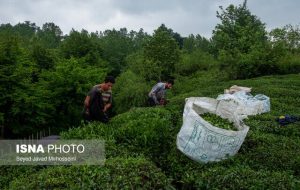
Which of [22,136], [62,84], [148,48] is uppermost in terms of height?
[148,48]

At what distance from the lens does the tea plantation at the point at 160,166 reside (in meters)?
6.39

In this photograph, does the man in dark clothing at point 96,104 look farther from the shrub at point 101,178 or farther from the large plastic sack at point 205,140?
the shrub at point 101,178

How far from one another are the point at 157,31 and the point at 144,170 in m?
28.3

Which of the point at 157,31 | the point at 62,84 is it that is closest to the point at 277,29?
the point at 157,31

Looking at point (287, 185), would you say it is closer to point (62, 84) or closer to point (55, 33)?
point (62, 84)

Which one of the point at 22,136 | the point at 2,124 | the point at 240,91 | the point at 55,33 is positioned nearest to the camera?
the point at 240,91

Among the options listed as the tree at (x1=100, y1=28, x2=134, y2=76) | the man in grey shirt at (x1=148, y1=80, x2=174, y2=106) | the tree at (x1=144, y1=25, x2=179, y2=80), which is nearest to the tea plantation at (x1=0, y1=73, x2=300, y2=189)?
the man in grey shirt at (x1=148, y1=80, x2=174, y2=106)

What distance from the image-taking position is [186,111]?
337 inches

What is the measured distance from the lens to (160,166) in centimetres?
830

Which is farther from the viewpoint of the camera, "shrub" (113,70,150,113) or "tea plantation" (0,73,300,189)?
"shrub" (113,70,150,113)

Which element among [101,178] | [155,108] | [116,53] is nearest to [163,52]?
[155,108]

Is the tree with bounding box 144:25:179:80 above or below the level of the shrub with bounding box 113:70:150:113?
above

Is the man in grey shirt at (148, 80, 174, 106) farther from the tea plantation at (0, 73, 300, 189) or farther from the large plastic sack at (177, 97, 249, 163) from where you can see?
the large plastic sack at (177, 97, 249, 163)

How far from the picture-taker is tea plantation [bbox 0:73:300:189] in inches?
252
